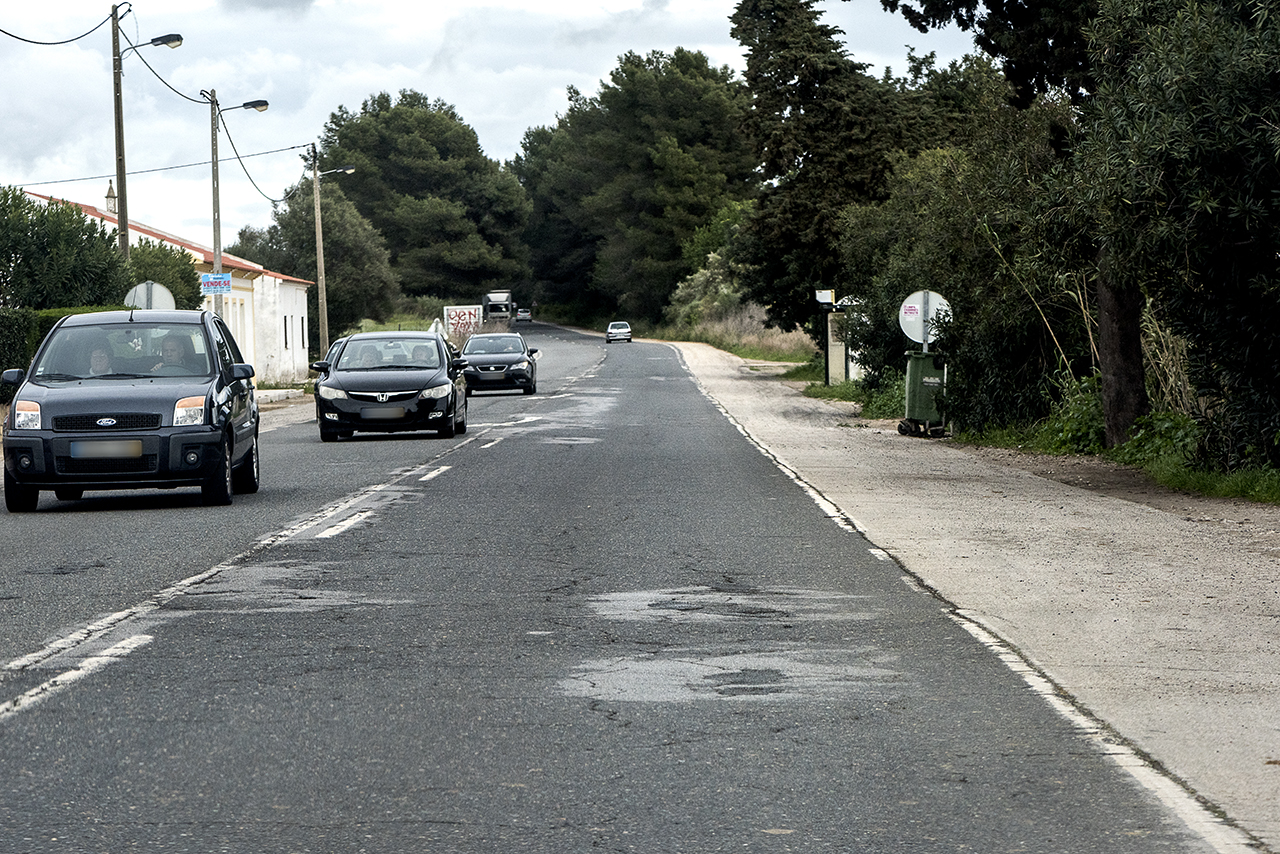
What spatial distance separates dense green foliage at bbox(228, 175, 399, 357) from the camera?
81938mm

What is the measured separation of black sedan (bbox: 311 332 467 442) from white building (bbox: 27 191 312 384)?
24.2m

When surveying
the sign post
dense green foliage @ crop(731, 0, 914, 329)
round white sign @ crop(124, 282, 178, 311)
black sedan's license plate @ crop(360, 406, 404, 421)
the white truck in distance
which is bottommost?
black sedan's license plate @ crop(360, 406, 404, 421)

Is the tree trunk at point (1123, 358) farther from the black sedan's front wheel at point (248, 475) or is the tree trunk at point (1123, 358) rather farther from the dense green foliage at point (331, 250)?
the dense green foliage at point (331, 250)

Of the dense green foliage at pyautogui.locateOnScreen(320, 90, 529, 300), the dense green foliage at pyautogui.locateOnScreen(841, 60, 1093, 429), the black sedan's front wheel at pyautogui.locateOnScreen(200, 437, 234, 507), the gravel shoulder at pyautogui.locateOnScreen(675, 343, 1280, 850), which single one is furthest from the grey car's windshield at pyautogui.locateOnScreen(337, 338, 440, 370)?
the dense green foliage at pyautogui.locateOnScreen(320, 90, 529, 300)

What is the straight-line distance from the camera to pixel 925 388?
25.7 m

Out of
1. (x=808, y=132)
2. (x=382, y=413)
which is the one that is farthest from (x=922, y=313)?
(x=808, y=132)

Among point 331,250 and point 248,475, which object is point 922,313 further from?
point 331,250

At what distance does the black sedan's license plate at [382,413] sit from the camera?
22828 millimetres

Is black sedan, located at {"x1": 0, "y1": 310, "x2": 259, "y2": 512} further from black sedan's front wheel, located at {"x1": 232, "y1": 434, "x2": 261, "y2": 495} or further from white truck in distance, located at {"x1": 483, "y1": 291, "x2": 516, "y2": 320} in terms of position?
white truck in distance, located at {"x1": 483, "y1": 291, "x2": 516, "y2": 320}

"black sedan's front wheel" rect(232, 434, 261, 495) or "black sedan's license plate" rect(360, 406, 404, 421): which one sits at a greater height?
"black sedan's license plate" rect(360, 406, 404, 421)

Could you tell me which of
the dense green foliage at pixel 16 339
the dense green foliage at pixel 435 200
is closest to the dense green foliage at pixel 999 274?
the dense green foliage at pixel 16 339

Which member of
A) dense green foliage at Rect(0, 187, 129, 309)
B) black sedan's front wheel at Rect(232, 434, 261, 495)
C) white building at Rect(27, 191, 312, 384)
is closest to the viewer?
black sedan's front wheel at Rect(232, 434, 261, 495)

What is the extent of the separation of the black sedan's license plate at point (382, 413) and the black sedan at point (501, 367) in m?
16.4

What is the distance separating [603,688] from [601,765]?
119 centimetres
